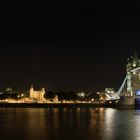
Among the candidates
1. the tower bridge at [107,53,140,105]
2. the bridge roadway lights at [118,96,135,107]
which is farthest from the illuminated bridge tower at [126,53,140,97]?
the bridge roadway lights at [118,96,135,107]

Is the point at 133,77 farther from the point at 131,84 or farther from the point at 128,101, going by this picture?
the point at 128,101

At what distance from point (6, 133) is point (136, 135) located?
11226mm

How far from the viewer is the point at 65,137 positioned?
122 ft

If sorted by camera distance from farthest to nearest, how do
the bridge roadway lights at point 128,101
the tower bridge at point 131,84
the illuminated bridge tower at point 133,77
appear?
the illuminated bridge tower at point 133,77 → the tower bridge at point 131,84 → the bridge roadway lights at point 128,101

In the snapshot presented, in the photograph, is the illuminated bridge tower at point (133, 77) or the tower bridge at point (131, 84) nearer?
the tower bridge at point (131, 84)

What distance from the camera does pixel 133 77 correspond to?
148625 millimetres

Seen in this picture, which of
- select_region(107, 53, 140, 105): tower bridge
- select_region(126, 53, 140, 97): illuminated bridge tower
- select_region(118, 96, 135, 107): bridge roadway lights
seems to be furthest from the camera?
select_region(126, 53, 140, 97): illuminated bridge tower

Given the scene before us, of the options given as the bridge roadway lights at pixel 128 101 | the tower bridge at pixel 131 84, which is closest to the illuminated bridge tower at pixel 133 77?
the tower bridge at pixel 131 84

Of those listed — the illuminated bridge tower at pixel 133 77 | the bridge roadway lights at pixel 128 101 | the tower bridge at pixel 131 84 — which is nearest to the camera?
the bridge roadway lights at pixel 128 101

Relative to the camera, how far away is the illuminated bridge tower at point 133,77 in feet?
480

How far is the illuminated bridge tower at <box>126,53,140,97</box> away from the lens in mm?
146363

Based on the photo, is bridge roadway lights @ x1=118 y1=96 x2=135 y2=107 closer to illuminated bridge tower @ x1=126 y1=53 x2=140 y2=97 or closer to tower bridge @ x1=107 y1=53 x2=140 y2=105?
tower bridge @ x1=107 y1=53 x2=140 y2=105

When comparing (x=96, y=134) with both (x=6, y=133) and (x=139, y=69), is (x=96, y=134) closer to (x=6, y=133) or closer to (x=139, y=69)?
(x=6, y=133)

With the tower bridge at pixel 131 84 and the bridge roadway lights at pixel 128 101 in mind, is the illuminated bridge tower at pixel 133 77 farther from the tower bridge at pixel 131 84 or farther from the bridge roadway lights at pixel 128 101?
the bridge roadway lights at pixel 128 101
